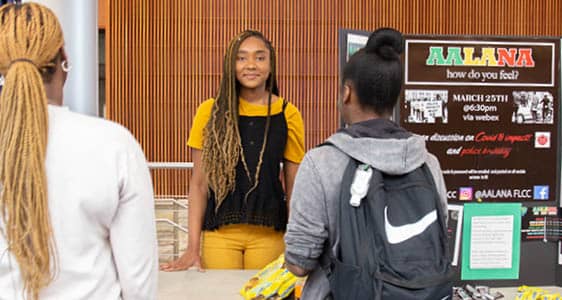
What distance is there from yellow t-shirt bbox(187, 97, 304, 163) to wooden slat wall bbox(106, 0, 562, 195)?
6141 mm

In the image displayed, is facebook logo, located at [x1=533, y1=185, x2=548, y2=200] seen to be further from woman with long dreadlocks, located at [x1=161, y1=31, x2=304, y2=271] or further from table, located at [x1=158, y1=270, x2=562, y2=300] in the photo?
woman with long dreadlocks, located at [x1=161, y1=31, x2=304, y2=271]

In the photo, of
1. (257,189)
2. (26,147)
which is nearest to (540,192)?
(257,189)

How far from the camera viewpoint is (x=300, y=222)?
5.07 ft

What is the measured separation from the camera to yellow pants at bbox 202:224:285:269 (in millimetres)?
2512

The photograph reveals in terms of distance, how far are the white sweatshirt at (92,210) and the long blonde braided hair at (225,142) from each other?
1.13 metres

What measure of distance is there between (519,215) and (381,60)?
1385 millimetres

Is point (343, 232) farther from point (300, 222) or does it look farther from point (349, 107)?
point (349, 107)

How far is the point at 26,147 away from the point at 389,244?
80cm

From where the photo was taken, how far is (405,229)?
1471 mm

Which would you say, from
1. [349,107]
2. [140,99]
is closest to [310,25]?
[140,99]

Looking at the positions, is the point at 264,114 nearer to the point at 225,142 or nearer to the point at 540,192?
the point at 225,142

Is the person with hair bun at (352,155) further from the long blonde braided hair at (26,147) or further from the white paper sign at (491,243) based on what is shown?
the white paper sign at (491,243)

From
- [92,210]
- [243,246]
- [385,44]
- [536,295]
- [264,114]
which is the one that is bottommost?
[536,295]

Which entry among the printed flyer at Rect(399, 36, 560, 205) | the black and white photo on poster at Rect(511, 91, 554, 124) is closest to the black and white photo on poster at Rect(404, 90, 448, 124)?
the printed flyer at Rect(399, 36, 560, 205)
